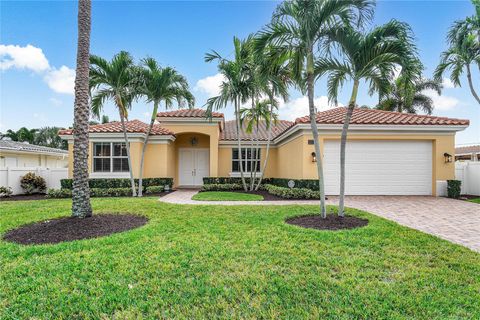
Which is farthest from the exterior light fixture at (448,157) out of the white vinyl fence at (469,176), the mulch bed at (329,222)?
the mulch bed at (329,222)

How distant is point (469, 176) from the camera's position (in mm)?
14266

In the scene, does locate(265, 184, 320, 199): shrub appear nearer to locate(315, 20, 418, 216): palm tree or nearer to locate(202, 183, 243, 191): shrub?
locate(202, 183, 243, 191): shrub

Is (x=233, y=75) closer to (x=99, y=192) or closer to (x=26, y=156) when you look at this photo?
(x=99, y=192)

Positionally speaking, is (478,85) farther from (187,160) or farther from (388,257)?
(187,160)

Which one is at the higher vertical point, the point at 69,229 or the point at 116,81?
the point at 116,81

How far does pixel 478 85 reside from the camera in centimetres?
1289

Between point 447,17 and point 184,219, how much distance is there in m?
15.9

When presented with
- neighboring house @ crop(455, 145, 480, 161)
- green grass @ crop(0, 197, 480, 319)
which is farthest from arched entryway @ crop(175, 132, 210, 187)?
neighboring house @ crop(455, 145, 480, 161)

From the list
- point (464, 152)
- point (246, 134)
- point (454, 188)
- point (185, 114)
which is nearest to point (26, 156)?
point (185, 114)

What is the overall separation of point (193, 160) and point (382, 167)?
12823 millimetres

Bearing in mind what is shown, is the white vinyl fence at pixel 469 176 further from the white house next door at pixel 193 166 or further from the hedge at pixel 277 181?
the white house next door at pixel 193 166

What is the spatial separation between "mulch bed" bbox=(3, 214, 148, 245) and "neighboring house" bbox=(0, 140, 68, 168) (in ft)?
51.3

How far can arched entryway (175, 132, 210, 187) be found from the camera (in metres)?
19.8

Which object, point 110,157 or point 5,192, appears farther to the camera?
point 110,157
